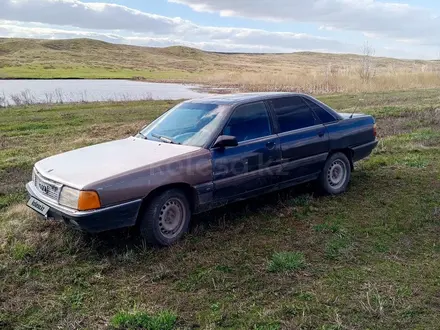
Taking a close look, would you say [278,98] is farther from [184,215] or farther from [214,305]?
[214,305]

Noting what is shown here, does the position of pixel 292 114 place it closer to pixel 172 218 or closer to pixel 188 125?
pixel 188 125

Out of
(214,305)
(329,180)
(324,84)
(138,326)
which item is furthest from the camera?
(324,84)

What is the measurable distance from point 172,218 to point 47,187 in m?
1.37

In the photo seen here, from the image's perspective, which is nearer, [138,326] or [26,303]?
[138,326]

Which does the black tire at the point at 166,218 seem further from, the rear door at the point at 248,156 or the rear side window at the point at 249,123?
the rear side window at the point at 249,123

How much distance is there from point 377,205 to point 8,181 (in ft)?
20.4

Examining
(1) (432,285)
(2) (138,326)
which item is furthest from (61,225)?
(1) (432,285)

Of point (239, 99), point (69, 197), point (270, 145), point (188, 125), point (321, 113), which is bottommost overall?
point (69, 197)

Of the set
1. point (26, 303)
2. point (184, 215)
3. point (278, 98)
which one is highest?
point (278, 98)

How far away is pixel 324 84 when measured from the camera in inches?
1049

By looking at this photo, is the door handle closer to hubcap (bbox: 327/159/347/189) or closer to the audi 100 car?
the audi 100 car

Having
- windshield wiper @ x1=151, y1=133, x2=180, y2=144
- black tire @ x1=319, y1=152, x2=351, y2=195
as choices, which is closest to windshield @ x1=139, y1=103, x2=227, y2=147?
windshield wiper @ x1=151, y1=133, x2=180, y2=144

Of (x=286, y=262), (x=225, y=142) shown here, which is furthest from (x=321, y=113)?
(x=286, y=262)

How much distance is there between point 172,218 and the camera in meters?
4.88
